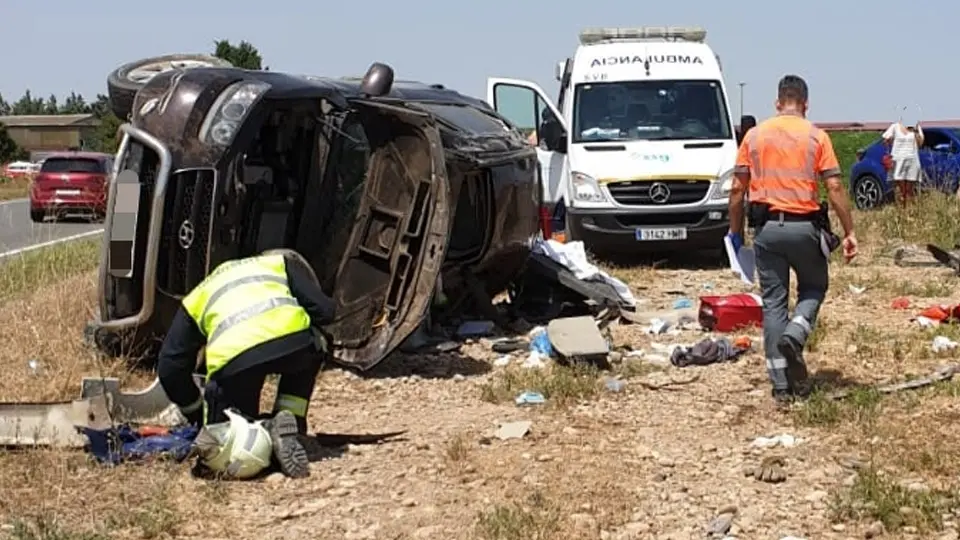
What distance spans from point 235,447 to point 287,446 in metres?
0.25

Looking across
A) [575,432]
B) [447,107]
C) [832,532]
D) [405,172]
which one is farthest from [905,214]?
[832,532]

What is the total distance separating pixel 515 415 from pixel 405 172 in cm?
218

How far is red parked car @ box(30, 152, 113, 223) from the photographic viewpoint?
25688mm

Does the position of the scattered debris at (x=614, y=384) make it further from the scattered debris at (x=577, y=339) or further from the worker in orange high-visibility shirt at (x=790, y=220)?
the worker in orange high-visibility shirt at (x=790, y=220)

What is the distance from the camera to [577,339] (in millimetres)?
8945

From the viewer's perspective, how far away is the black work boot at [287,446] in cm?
612

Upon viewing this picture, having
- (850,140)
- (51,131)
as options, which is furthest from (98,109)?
(850,140)

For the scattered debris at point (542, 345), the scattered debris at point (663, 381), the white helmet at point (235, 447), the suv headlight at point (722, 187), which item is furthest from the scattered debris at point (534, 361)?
the suv headlight at point (722, 187)

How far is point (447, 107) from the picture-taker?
10.8 meters

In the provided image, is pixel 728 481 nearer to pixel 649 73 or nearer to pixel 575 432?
pixel 575 432

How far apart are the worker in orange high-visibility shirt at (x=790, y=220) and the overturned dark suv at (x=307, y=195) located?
2086 mm

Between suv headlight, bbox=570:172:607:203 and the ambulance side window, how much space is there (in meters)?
0.39

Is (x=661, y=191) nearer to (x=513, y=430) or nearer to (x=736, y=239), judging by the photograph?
(x=736, y=239)

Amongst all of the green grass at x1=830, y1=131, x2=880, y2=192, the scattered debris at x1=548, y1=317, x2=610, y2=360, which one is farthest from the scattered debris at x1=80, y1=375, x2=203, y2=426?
the green grass at x1=830, y1=131, x2=880, y2=192
